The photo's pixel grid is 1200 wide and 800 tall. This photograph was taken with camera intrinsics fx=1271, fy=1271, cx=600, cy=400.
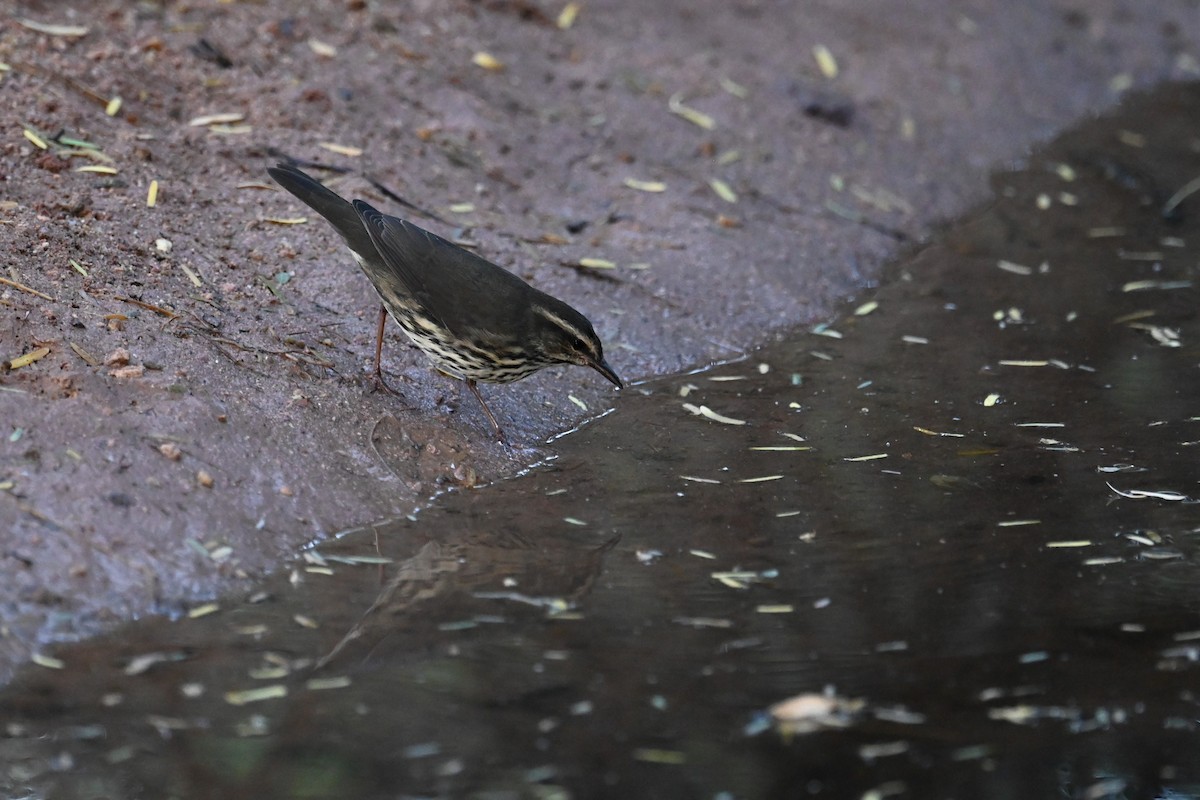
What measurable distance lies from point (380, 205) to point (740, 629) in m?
3.94

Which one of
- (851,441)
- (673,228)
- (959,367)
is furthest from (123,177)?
(959,367)

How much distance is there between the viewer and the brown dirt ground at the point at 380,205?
206 inches

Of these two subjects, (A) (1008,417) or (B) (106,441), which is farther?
(A) (1008,417)

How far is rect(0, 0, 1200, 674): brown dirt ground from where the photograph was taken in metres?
5.24

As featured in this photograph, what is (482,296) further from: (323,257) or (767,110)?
(767,110)

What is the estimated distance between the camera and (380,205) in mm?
7559

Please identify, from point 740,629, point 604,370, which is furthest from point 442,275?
point 740,629

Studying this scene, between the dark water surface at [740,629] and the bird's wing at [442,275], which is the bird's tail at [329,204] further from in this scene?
the dark water surface at [740,629]

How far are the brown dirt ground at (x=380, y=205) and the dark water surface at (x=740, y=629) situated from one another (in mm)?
414

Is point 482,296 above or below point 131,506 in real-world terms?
above

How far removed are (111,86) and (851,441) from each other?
4.96 meters

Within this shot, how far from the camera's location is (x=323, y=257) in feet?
23.5

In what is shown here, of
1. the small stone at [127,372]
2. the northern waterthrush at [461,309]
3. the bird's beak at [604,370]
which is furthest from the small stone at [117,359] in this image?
the bird's beak at [604,370]

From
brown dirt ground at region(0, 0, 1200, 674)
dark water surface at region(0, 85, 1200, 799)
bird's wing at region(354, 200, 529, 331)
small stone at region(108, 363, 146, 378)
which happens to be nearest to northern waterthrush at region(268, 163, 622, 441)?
bird's wing at region(354, 200, 529, 331)
